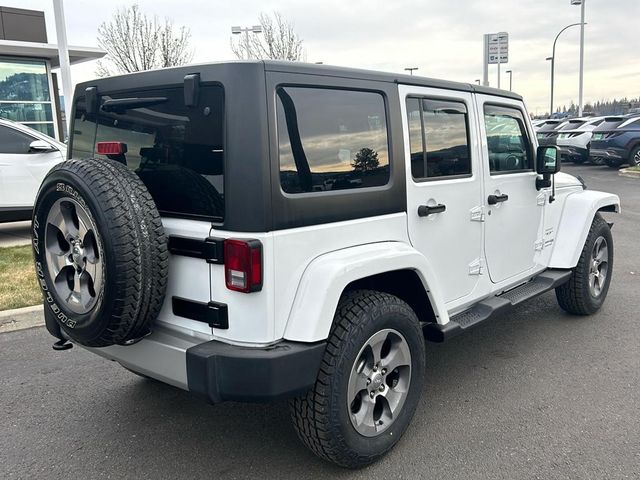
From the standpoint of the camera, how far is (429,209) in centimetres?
321

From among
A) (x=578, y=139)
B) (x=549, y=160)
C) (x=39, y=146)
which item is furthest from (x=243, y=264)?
(x=578, y=139)

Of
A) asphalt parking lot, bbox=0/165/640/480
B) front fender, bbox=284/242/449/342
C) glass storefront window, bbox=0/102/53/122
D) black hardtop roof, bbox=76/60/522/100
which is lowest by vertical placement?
asphalt parking lot, bbox=0/165/640/480

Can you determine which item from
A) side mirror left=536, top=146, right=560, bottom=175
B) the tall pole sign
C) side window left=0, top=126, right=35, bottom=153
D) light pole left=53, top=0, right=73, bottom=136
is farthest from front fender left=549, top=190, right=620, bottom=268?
the tall pole sign

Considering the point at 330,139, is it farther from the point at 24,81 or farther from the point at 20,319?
the point at 24,81

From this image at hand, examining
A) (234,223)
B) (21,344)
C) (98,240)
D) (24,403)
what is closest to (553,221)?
(234,223)

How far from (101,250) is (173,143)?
0.61m

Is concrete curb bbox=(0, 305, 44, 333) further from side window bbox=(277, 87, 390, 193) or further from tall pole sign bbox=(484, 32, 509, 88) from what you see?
tall pole sign bbox=(484, 32, 509, 88)

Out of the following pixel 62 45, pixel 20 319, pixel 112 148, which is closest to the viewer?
pixel 112 148

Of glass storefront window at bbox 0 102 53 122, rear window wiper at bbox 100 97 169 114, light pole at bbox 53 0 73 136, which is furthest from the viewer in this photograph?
glass storefront window at bbox 0 102 53 122

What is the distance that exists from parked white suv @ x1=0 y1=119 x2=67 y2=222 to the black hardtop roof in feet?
18.6

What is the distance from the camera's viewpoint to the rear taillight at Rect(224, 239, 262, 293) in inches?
94.0

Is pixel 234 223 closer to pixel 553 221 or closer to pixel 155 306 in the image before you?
pixel 155 306

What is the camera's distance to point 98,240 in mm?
2434

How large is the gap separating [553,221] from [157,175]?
326 cm
